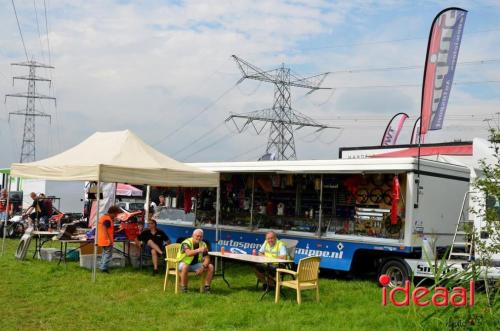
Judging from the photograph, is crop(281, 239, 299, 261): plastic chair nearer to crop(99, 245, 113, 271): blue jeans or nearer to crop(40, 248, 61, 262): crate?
crop(99, 245, 113, 271): blue jeans

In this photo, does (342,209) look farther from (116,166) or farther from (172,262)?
(116,166)

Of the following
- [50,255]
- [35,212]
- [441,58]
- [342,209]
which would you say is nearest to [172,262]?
[342,209]

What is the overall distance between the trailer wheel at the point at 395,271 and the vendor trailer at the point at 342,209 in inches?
0.7

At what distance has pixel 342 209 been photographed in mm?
12508

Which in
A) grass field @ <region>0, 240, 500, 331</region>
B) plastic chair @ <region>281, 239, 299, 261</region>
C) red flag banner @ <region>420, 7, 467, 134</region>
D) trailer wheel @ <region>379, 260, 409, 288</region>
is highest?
red flag banner @ <region>420, 7, 467, 134</region>

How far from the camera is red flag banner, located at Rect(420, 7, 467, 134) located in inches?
516

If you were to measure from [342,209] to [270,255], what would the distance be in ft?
9.15

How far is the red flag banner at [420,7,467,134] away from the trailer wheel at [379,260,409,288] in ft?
11.5

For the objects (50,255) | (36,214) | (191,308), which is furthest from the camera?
(36,214)

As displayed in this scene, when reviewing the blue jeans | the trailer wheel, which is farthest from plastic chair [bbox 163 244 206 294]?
the trailer wheel

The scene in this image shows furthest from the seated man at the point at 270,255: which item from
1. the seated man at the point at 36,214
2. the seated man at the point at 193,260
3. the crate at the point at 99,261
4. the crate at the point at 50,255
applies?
the seated man at the point at 36,214

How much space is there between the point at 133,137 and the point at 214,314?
5.64 metres

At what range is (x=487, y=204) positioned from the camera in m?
6.56

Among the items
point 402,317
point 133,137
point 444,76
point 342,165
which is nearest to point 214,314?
point 402,317
